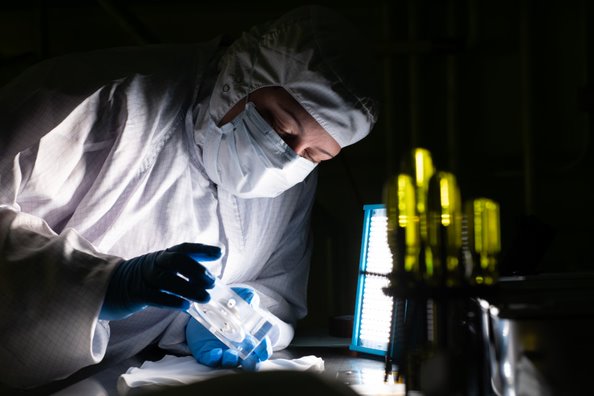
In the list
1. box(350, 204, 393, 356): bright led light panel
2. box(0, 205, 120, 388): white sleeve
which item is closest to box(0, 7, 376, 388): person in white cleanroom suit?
box(0, 205, 120, 388): white sleeve

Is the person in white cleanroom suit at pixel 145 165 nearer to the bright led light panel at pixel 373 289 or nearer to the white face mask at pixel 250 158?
the white face mask at pixel 250 158

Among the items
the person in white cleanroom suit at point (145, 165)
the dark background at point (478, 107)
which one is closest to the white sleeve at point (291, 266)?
the person in white cleanroom suit at point (145, 165)

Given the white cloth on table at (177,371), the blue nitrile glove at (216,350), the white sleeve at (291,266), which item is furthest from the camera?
the white sleeve at (291,266)

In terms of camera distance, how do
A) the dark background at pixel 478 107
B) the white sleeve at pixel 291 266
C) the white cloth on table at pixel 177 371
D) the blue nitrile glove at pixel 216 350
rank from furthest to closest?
the dark background at pixel 478 107
the white sleeve at pixel 291 266
the blue nitrile glove at pixel 216 350
the white cloth on table at pixel 177 371

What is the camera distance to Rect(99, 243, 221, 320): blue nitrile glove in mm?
1193

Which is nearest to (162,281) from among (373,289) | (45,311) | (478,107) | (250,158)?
(45,311)

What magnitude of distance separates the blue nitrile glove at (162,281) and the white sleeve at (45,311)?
4cm

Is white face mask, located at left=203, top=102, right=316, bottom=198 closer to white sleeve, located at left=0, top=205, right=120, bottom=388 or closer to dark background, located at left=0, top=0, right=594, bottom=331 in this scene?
white sleeve, located at left=0, top=205, right=120, bottom=388

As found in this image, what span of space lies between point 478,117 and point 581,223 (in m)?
0.44

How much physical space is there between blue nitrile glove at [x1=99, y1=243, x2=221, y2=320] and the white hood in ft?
1.28

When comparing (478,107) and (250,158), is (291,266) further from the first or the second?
(478,107)

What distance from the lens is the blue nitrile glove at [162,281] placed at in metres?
1.19

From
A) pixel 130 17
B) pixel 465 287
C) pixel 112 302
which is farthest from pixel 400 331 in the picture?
pixel 130 17

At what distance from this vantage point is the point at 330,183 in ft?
6.82
